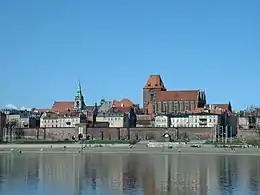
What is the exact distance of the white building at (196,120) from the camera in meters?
128

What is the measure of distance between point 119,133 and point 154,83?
3807cm

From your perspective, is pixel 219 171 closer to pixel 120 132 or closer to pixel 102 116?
pixel 120 132

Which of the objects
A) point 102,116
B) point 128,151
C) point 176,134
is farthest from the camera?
point 102,116

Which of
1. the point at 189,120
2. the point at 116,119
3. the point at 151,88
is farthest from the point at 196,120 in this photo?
the point at 151,88

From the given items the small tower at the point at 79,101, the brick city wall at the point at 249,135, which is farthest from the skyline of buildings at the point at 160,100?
the brick city wall at the point at 249,135

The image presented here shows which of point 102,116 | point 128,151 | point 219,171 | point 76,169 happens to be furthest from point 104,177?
point 102,116

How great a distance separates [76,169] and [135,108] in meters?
101

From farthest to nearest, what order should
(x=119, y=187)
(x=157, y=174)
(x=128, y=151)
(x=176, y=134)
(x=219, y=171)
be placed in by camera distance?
(x=176, y=134) < (x=128, y=151) < (x=219, y=171) < (x=157, y=174) < (x=119, y=187)

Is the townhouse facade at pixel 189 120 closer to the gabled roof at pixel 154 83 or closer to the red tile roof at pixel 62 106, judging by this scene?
the gabled roof at pixel 154 83

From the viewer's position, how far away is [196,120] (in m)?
130

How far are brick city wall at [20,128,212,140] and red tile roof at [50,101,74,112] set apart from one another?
90.7 feet

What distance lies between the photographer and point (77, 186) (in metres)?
36.2

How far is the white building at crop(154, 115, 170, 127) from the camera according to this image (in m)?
132

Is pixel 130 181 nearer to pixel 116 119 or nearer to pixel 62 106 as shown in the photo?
pixel 116 119
